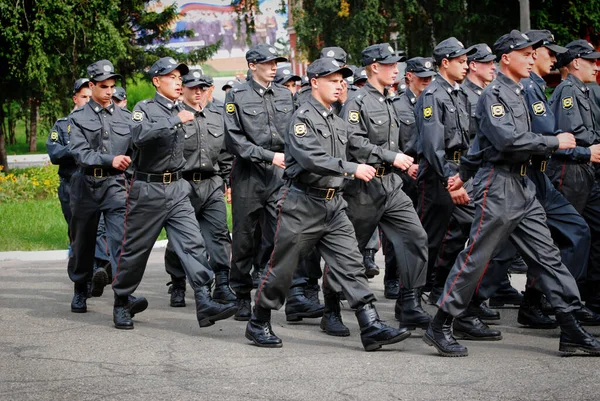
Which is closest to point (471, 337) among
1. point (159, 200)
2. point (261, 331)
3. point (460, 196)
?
point (460, 196)

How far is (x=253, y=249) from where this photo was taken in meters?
9.56

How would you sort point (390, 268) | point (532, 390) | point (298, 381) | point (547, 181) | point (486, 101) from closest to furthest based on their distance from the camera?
1. point (532, 390)
2. point (298, 381)
3. point (486, 101)
4. point (547, 181)
5. point (390, 268)

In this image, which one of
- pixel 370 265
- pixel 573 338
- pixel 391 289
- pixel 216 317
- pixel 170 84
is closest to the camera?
pixel 573 338

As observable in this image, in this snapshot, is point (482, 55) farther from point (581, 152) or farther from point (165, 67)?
point (165, 67)

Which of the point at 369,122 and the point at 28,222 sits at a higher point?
the point at 369,122

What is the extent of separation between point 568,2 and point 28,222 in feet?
61.9

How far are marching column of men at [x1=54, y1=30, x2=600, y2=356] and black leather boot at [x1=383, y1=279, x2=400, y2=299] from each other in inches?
0.6

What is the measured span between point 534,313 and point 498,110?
1.87m

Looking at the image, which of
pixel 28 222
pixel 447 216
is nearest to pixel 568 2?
pixel 28 222

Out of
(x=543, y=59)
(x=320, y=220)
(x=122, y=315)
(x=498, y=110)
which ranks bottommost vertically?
(x=122, y=315)

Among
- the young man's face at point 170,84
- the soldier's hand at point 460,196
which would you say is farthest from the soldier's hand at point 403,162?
the young man's face at point 170,84

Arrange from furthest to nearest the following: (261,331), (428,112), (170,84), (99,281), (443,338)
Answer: (99,281), (170,84), (428,112), (261,331), (443,338)

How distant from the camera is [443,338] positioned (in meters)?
7.42

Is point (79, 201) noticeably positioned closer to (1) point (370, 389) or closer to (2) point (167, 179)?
(2) point (167, 179)
